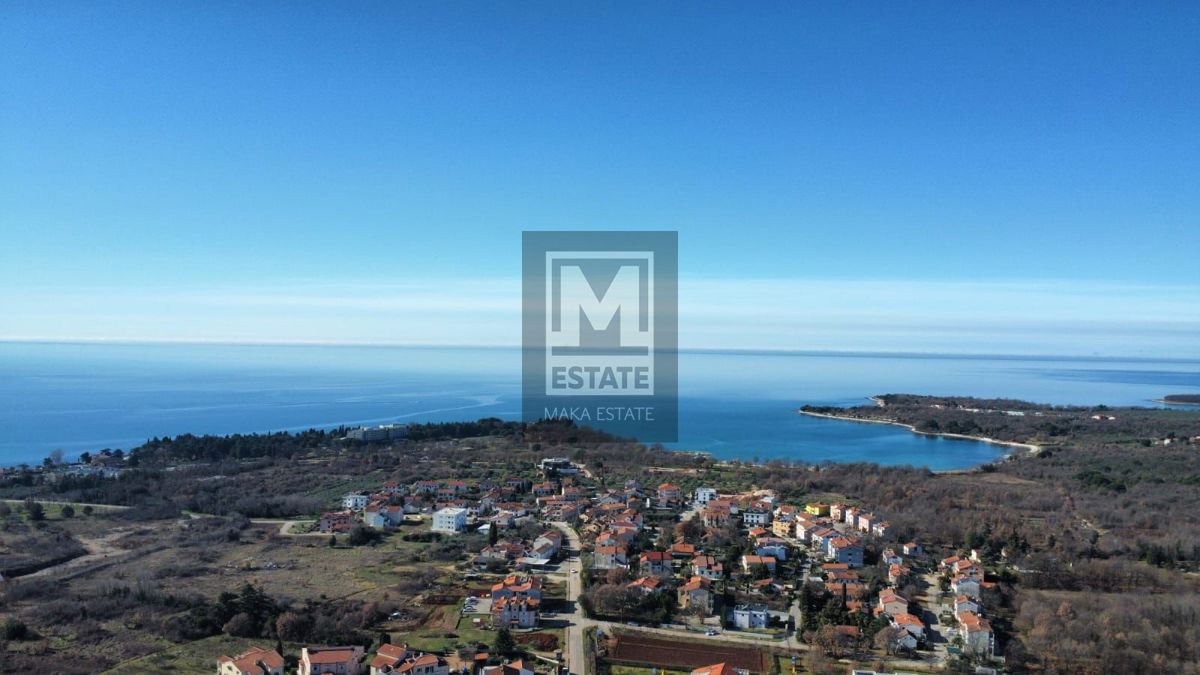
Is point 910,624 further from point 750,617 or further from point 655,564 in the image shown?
point 655,564

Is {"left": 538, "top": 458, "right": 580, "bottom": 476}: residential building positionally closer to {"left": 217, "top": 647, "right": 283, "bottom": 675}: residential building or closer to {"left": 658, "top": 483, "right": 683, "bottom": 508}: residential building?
{"left": 658, "top": 483, "right": 683, "bottom": 508}: residential building

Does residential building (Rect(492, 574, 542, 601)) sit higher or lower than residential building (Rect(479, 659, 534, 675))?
higher

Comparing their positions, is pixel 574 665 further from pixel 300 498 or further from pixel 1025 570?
pixel 300 498

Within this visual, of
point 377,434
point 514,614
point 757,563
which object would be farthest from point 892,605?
point 377,434

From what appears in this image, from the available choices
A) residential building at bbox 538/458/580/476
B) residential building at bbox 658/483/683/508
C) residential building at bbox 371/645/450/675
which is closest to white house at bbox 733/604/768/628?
residential building at bbox 371/645/450/675

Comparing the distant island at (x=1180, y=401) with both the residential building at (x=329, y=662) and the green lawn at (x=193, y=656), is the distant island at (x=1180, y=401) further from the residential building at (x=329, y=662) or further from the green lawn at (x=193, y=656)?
the green lawn at (x=193, y=656)

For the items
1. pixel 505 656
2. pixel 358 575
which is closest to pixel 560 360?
pixel 358 575
